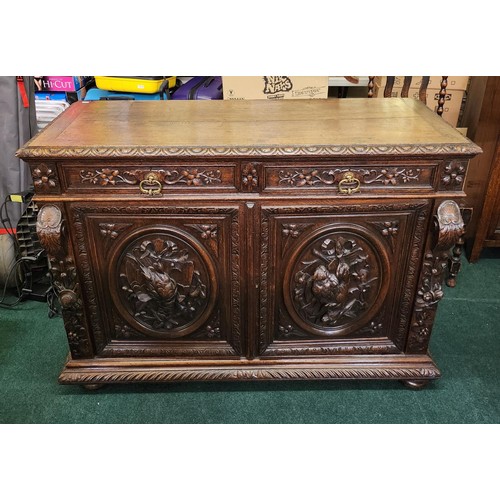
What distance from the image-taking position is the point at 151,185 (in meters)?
1.38

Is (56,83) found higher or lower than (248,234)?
higher

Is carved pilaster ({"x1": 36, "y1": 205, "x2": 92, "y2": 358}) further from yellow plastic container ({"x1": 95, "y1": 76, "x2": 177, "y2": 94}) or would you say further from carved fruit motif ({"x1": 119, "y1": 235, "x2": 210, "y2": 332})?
yellow plastic container ({"x1": 95, "y1": 76, "x2": 177, "y2": 94})

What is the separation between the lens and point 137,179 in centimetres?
138

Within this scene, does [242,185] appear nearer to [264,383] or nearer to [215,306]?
[215,306]

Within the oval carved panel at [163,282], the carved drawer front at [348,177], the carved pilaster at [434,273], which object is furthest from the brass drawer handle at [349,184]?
the oval carved panel at [163,282]

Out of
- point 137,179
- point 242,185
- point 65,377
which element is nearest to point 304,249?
point 242,185

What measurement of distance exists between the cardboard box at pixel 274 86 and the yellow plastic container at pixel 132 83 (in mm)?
310

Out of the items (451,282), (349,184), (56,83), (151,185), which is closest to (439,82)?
(451,282)

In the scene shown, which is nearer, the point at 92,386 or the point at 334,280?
the point at 334,280

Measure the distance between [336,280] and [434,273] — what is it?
12.5 inches

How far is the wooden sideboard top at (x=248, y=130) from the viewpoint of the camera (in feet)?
4.34

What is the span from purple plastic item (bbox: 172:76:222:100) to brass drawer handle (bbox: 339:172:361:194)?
1150 millimetres

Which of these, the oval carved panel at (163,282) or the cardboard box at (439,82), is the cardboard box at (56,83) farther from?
the cardboard box at (439,82)

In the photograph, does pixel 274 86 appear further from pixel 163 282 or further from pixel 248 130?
pixel 163 282
